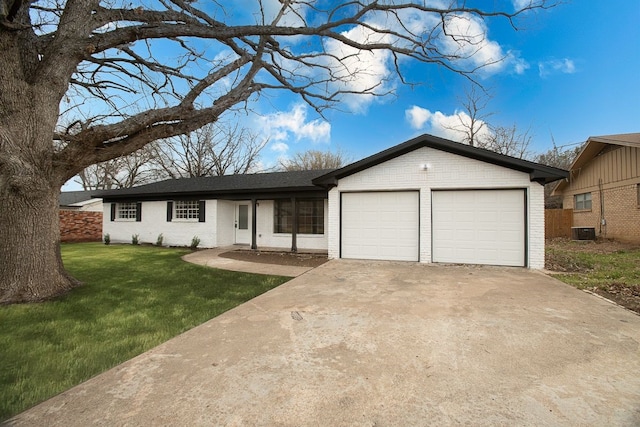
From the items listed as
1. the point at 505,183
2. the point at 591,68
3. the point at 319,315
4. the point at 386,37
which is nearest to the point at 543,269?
the point at 505,183

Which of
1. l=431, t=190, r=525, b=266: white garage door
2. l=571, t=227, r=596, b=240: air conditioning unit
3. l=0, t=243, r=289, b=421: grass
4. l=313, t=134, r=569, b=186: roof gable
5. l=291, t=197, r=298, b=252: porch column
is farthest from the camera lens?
l=571, t=227, r=596, b=240: air conditioning unit

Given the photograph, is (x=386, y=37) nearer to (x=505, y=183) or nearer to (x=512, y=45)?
(x=512, y=45)

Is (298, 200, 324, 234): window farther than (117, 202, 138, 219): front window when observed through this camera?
No

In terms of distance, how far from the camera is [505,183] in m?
7.81

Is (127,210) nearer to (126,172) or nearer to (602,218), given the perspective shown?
(126,172)

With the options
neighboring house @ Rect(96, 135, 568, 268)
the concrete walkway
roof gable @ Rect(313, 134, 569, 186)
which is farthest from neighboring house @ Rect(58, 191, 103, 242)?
roof gable @ Rect(313, 134, 569, 186)

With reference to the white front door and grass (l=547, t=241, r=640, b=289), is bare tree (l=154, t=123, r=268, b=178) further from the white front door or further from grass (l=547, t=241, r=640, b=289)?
grass (l=547, t=241, r=640, b=289)

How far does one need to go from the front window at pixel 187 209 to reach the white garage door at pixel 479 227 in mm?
10932

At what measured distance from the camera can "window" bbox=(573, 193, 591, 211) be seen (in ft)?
56.3

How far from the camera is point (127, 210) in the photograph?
15.5 meters

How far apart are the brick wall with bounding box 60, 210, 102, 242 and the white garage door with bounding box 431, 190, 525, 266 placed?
1989 cm

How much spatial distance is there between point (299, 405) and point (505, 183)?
8069mm

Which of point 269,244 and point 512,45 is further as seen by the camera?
point 269,244

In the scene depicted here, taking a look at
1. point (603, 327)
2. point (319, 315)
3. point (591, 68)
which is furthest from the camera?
point (591, 68)
